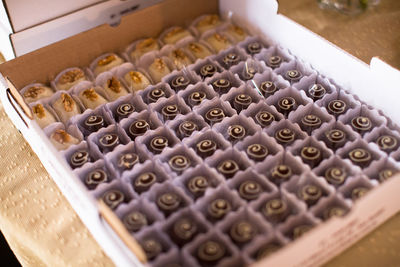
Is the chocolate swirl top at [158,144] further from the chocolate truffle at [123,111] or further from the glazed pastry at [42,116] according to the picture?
the glazed pastry at [42,116]

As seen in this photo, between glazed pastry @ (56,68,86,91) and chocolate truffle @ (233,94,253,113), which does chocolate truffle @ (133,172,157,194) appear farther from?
glazed pastry @ (56,68,86,91)

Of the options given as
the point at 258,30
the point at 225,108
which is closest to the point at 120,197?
the point at 225,108

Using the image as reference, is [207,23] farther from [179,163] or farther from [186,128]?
[179,163]

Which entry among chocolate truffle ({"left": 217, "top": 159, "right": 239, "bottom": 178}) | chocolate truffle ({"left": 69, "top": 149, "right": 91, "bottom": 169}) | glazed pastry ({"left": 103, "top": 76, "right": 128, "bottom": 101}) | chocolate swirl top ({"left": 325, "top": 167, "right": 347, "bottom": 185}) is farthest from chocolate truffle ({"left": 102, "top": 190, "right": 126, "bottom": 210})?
chocolate swirl top ({"left": 325, "top": 167, "right": 347, "bottom": 185})

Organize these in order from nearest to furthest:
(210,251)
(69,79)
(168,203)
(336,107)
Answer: (210,251)
(168,203)
(336,107)
(69,79)

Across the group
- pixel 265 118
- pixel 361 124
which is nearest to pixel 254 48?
pixel 265 118

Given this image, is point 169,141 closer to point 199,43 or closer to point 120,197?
point 120,197
